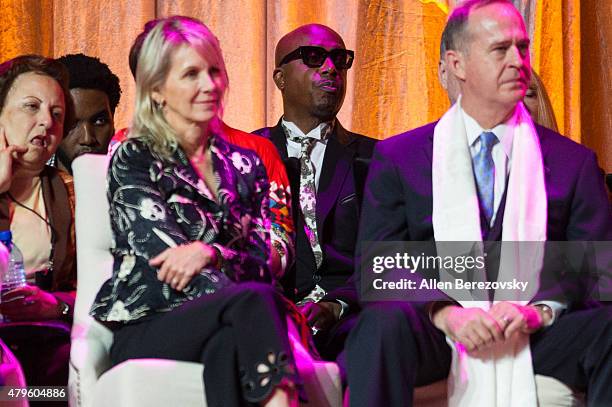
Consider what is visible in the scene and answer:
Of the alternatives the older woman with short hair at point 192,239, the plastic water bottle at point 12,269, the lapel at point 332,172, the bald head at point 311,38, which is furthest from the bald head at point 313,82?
the plastic water bottle at point 12,269

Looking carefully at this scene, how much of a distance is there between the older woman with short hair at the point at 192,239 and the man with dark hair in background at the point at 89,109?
0.77 meters

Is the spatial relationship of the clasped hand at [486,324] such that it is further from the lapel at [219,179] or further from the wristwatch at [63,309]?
the wristwatch at [63,309]

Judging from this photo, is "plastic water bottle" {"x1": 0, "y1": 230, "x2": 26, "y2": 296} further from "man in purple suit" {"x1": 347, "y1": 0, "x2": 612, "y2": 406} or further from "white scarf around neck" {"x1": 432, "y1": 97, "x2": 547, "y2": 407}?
"white scarf around neck" {"x1": 432, "y1": 97, "x2": 547, "y2": 407}

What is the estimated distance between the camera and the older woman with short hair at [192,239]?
209cm

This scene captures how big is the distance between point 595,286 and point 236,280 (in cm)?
84

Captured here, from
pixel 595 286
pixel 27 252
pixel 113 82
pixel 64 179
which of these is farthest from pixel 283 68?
pixel 595 286

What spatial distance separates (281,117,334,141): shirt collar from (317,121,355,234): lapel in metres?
0.03

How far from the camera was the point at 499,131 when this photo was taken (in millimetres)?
2508

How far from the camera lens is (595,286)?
237cm

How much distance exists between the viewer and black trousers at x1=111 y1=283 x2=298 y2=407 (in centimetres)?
206

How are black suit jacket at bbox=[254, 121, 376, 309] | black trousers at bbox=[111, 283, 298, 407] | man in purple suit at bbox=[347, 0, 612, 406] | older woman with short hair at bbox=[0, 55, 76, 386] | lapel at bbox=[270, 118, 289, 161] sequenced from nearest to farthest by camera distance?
black trousers at bbox=[111, 283, 298, 407], man in purple suit at bbox=[347, 0, 612, 406], older woman with short hair at bbox=[0, 55, 76, 386], black suit jacket at bbox=[254, 121, 376, 309], lapel at bbox=[270, 118, 289, 161]

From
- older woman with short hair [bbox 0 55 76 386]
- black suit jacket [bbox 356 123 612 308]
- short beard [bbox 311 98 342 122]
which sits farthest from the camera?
short beard [bbox 311 98 342 122]

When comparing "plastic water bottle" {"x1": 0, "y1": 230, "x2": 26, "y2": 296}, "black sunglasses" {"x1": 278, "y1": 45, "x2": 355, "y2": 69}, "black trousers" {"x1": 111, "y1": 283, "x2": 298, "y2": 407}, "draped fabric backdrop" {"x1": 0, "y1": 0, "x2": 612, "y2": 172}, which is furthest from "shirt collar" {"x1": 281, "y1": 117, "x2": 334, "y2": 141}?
"black trousers" {"x1": 111, "y1": 283, "x2": 298, "y2": 407}

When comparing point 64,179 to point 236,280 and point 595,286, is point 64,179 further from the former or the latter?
point 595,286
